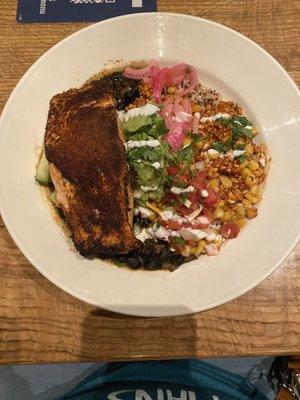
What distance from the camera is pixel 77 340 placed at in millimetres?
1807

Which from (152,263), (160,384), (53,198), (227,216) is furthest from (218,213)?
(160,384)

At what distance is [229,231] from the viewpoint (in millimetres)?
1910

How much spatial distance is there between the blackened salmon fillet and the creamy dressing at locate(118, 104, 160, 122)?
0.60 ft

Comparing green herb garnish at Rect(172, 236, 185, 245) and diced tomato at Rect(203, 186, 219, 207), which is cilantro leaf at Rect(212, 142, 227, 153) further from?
green herb garnish at Rect(172, 236, 185, 245)

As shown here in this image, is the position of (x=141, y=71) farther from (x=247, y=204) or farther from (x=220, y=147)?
(x=247, y=204)

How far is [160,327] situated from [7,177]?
92 centimetres

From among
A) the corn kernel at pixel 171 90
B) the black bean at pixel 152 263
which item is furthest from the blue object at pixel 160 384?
the corn kernel at pixel 171 90

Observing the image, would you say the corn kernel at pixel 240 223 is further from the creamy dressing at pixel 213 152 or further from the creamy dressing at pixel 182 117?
the creamy dressing at pixel 182 117

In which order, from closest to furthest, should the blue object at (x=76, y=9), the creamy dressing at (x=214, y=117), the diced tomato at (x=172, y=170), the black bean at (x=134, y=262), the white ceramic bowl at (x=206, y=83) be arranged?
the white ceramic bowl at (x=206, y=83) < the black bean at (x=134, y=262) < the diced tomato at (x=172, y=170) < the creamy dressing at (x=214, y=117) < the blue object at (x=76, y=9)

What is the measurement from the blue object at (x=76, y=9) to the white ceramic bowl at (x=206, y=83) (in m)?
0.27

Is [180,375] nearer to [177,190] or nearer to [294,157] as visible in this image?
[177,190]

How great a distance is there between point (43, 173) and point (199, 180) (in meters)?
0.71

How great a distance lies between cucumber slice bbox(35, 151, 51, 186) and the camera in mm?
1938

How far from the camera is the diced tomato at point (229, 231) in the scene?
191 cm
